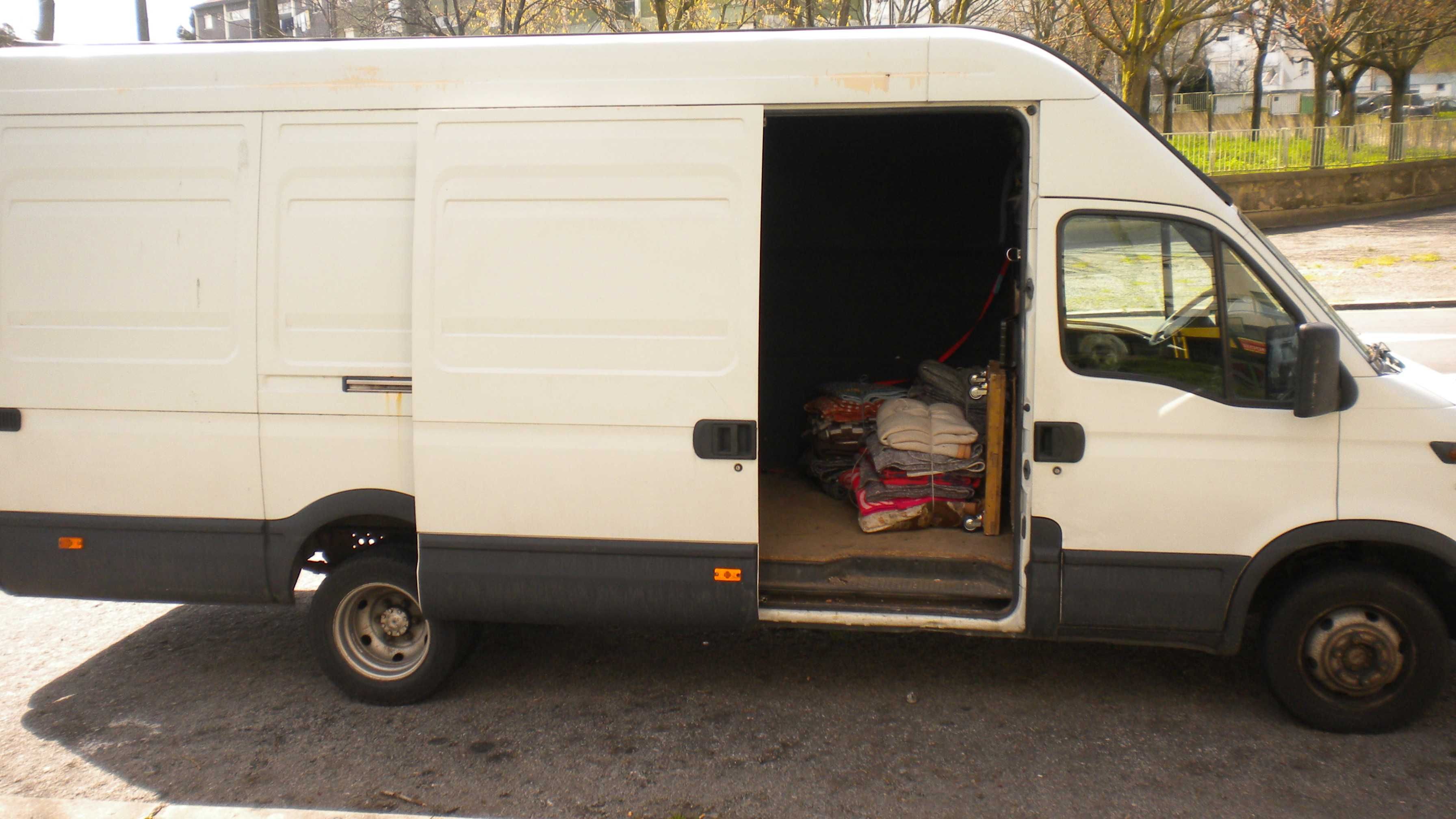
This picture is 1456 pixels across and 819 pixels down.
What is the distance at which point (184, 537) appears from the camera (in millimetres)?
4344

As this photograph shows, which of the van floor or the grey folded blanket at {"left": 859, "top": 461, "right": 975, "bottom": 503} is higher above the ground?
the grey folded blanket at {"left": 859, "top": 461, "right": 975, "bottom": 503}

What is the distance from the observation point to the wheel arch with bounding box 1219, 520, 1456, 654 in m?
3.84

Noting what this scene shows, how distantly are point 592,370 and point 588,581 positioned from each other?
813mm

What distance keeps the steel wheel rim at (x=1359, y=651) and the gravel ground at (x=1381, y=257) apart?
12.8m

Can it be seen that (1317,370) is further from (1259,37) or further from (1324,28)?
(1259,37)

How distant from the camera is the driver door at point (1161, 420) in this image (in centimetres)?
388

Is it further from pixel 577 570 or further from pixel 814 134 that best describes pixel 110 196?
pixel 814 134

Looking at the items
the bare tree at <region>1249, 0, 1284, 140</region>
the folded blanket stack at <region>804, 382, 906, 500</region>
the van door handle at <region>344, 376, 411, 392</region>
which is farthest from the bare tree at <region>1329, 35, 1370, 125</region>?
the van door handle at <region>344, 376, 411, 392</region>

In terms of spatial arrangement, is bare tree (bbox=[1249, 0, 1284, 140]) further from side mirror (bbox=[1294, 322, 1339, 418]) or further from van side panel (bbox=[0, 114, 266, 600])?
van side panel (bbox=[0, 114, 266, 600])

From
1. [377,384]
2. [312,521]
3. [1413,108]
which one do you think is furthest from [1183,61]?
[312,521]

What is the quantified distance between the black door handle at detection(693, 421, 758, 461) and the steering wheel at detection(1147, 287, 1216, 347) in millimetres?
1494

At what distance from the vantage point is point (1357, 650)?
4016 millimetres

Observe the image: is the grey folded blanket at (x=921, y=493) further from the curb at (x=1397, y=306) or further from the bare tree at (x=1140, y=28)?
the bare tree at (x=1140, y=28)

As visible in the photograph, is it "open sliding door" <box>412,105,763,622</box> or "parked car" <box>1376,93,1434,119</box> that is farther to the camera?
"parked car" <box>1376,93,1434,119</box>
